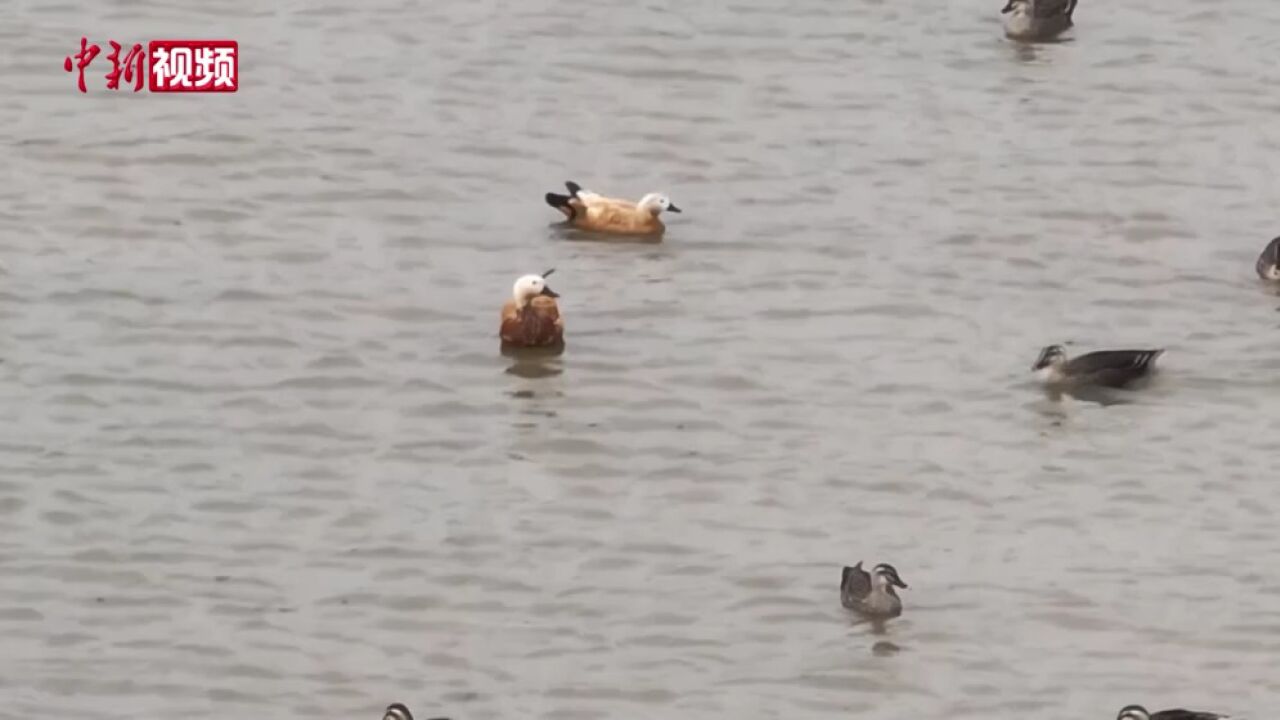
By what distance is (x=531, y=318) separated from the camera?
55.6 ft

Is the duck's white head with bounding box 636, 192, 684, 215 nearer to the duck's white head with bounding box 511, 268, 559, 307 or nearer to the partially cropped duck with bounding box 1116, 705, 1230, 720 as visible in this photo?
the duck's white head with bounding box 511, 268, 559, 307

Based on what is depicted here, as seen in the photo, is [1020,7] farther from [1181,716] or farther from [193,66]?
[1181,716]

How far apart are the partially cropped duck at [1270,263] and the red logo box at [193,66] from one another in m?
7.46

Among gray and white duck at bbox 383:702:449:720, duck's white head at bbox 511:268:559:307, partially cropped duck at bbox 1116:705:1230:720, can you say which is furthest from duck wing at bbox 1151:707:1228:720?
duck's white head at bbox 511:268:559:307

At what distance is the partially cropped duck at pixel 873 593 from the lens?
1352 centimetres

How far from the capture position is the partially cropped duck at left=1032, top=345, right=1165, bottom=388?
16469mm

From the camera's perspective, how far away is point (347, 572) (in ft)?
46.4

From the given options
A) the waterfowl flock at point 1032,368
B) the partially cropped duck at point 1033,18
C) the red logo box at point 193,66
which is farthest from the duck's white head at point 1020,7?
the red logo box at point 193,66

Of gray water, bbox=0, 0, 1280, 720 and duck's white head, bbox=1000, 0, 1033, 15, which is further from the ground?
duck's white head, bbox=1000, 0, 1033, 15

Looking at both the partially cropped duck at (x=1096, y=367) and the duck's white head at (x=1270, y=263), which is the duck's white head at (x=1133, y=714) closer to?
the partially cropped duck at (x=1096, y=367)

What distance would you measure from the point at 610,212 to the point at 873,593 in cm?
579

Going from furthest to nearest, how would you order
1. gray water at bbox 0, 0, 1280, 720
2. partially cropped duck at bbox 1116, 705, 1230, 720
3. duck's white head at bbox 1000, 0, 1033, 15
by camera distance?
1. duck's white head at bbox 1000, 0, 1033, 15
2. gray water at bbox 0, 0, 1280, 720
3. partially cropped duck at bbox 1116, 705, 1230, 720

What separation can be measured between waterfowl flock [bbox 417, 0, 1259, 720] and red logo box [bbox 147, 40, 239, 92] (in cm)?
349

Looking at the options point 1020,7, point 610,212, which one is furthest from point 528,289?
point 1020,7
